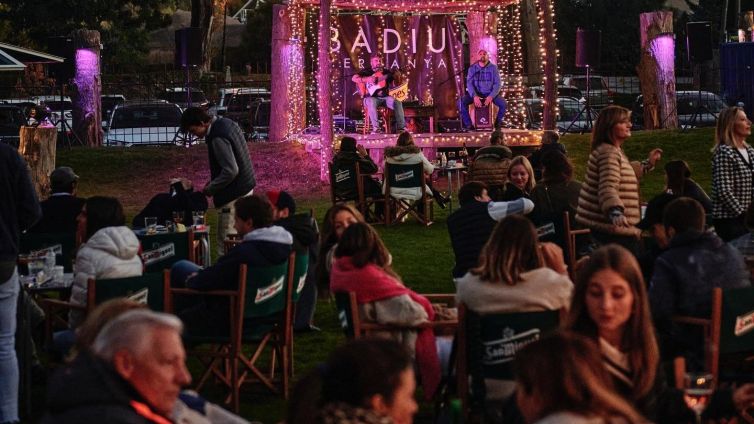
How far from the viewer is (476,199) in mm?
9320

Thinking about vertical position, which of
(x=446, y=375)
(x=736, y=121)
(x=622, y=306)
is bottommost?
(x=446, y=375)

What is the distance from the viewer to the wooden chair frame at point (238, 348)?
22.7ft

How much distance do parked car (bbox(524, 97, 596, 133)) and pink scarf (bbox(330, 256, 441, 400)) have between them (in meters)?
17.4

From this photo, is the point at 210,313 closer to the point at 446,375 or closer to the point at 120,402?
the point at 446,375

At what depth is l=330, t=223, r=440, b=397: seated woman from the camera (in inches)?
249

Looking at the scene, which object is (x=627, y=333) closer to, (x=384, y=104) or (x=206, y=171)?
(x=384, y=104)

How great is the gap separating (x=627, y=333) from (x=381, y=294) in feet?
6.11

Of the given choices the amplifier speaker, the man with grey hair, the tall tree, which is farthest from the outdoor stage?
the tall tree

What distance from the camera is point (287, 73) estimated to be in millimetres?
22000

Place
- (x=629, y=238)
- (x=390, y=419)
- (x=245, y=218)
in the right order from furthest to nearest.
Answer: (x=629, y=238) → (x=245, y=218) → (x=390, y=419)

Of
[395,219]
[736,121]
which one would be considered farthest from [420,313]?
[395,219]

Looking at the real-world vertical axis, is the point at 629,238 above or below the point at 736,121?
below

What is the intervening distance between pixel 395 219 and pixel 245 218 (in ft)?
27.1

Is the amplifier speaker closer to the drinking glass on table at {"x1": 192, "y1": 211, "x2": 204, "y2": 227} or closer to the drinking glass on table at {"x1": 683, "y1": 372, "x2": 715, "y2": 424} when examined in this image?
the drinking glass on table at {"x1": 192, "y1": 211, "x2": 204, "y2": 227}
